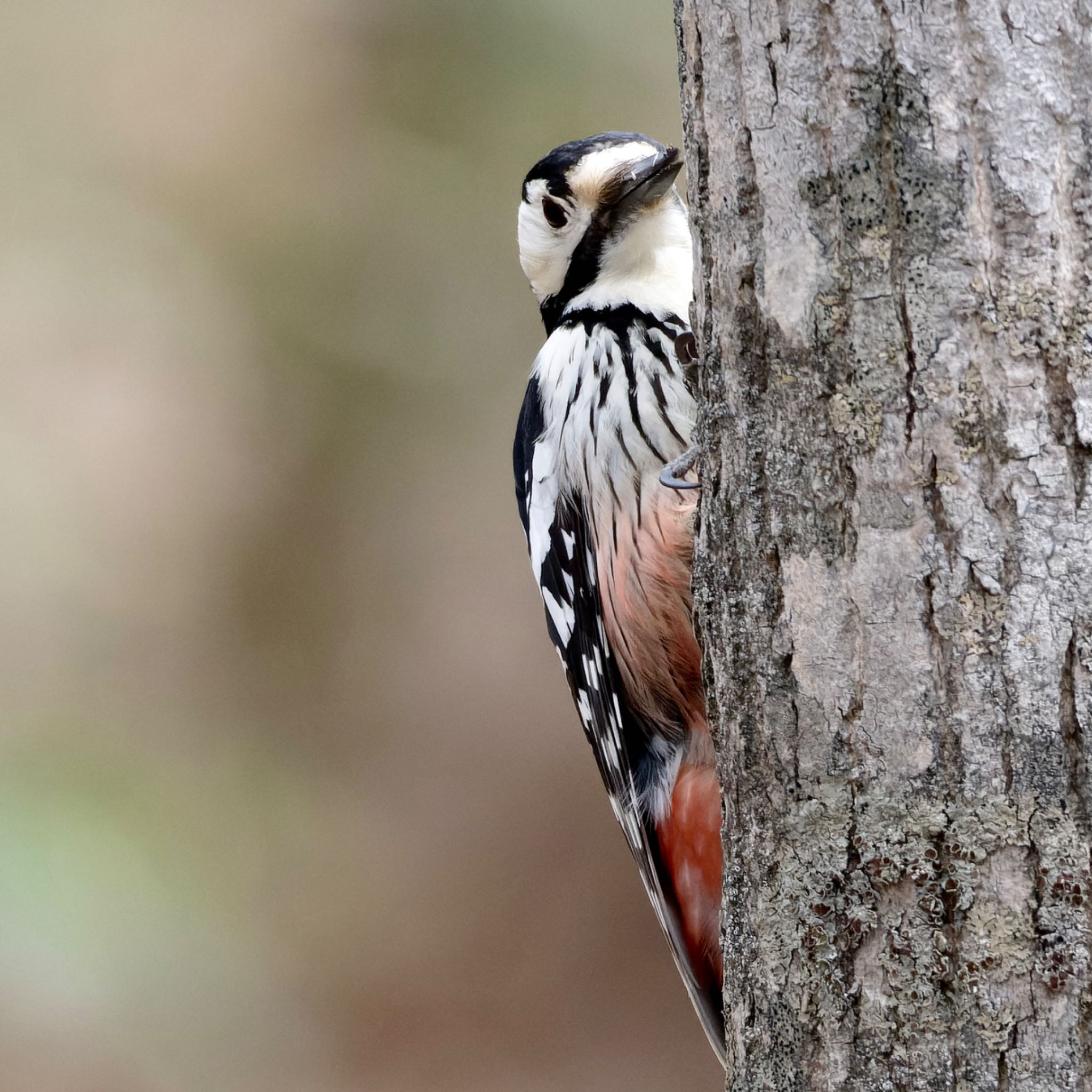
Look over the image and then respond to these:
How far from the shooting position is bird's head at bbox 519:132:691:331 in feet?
8.12

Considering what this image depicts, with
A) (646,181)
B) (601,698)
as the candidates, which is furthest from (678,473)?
(646,181)

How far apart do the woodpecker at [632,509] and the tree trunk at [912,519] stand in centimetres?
87

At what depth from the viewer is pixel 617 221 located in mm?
2549

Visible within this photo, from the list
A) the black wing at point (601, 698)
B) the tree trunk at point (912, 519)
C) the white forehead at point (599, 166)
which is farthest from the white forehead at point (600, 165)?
the tree trunk at point (912, 519)

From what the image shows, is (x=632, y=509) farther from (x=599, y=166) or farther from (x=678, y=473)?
(x=599, y=166)

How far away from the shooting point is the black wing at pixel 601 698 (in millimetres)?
2402

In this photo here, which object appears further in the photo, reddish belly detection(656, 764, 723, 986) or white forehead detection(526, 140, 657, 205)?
white forehead detection(526, 140, 657, 205)

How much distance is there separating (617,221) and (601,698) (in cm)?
102

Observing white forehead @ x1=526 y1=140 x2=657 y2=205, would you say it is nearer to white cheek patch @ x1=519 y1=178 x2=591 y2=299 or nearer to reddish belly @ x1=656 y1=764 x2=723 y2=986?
white cheek patch @ x1=519 y1=178 x2=591 y2=299

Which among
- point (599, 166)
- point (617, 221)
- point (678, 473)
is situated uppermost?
point (599, 166)

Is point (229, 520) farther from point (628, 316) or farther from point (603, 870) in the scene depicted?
point (628, 316)

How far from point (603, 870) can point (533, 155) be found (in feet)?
12.0

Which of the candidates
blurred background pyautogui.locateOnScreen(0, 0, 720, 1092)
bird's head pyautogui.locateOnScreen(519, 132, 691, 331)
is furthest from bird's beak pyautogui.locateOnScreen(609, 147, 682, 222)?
blurred background pyautogui.locateOnScreen(0, 0, 720, 1092)

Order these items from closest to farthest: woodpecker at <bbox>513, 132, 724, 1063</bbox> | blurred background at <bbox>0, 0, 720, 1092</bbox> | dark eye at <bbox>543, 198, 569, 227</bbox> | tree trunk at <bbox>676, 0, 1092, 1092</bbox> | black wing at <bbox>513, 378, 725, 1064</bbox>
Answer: tree trunk at <bbox>676, 0, 1092, 1092</bbox> < woodpecker at <bbox>513, 132, 724, 1063</bbox> < black wing at <bbox>513, 378, 725, 1064</bbox> < dark eye at <bbox>543, 198, 569, 227</bbox> < blurred background at <bbox>0, 0, 720, 1092</bbox>
